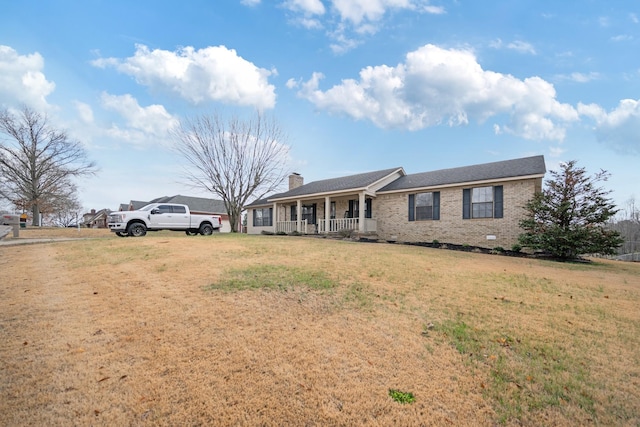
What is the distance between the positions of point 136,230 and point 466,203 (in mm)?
17532

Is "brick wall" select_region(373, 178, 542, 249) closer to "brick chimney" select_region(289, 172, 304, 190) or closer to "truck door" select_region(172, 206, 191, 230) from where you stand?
"brick chimney" select_region(289, 172, 304, 190)

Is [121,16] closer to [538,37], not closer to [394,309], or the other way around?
[394,309]

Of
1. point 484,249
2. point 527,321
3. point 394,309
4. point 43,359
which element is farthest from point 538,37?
point 43,359

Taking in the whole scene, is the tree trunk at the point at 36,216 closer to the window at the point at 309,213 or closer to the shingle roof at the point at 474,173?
the window at the point at 309,213

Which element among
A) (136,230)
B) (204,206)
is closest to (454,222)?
(136,230)

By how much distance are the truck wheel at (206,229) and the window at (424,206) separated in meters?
12.2

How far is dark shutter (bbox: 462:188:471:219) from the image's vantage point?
49.9ft

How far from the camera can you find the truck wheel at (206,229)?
17.4 meters

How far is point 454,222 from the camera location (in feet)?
51.2

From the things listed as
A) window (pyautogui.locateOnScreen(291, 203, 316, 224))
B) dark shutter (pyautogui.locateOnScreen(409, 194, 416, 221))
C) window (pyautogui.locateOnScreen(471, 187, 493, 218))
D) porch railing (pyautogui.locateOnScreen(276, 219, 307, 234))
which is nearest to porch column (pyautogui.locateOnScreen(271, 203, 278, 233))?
porch railing (pyautogui.locateOnScreen(276, 219, 307, 234))

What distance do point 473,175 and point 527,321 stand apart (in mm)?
12703

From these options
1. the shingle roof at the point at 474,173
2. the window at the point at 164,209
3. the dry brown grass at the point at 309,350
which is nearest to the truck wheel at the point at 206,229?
the window at the point at 164,209

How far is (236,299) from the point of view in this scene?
16.5 ft

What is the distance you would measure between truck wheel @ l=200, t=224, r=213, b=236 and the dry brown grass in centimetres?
1065
